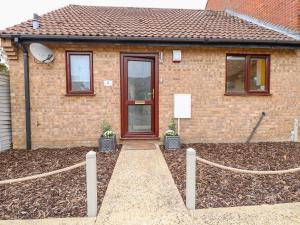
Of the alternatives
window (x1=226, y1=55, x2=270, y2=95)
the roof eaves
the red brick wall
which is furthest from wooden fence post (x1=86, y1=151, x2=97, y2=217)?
the red brick wall

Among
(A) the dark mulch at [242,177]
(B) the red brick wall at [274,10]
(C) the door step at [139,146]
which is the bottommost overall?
(A) the dark mulch at [242,177]

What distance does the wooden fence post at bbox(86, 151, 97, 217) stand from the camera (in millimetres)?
2689

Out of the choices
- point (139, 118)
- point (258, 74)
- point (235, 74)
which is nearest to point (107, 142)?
point (139, 118)

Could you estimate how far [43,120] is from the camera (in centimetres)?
619

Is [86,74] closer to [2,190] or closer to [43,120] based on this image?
[43,120]

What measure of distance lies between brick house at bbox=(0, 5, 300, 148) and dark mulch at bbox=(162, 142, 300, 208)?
3.36 feet

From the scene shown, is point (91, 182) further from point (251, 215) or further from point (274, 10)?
point (274, 10)

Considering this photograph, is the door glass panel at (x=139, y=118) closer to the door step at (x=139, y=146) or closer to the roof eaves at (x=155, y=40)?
the door step at (x=139, y=146)

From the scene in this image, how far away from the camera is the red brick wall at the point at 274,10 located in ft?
23.2

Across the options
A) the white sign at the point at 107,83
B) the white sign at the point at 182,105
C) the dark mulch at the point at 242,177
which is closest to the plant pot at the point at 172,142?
the dark mulch at the point at 242,177

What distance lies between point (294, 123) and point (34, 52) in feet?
26.2

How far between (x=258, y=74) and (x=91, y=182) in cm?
623

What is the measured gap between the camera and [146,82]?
6664 mm

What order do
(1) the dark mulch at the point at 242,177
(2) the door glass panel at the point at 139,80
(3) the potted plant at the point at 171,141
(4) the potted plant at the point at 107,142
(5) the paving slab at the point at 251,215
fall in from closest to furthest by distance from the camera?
(5) the paving slab at the point at 251,215, (1) the dark mulch at the point at 242,177, (4) the potted plant at the point at 107,142, (3) the potted plant at the point at 171,141, (2) the door glass panel at the point at 139,80
